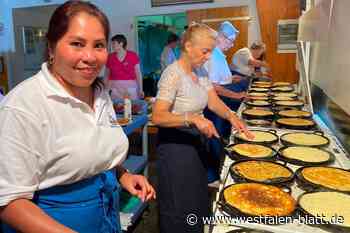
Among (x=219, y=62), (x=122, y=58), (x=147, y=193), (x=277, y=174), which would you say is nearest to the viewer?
(x=147, y=193)

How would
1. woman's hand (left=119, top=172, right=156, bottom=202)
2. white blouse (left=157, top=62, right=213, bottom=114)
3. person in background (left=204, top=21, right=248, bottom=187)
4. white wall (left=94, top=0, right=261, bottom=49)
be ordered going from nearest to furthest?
woman's hand (left=119, top=172, right=156, bottom=202), white blouse (left=157, top=62, right=213, bottom=114), person in background (left=204, top=21, right=248, bottom=187), white wall (left=94, top=0, right=261, bottom=49)

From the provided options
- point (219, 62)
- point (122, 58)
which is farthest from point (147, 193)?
point (122, 58)

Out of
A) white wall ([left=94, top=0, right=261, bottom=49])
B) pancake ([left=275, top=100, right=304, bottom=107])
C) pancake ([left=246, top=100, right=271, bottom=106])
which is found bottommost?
pancake ([left=275, top=100, right=304, bottom=107])

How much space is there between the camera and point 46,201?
30.6 inches

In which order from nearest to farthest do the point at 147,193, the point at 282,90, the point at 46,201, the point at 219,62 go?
the point at 46,201 → the point at 147,193 → the point at 219,62 → the point at 282,90

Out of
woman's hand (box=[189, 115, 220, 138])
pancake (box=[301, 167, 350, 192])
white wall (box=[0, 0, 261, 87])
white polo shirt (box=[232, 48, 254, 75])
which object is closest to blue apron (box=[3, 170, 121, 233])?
woman's hand (box=[189, 115, 220, 138])

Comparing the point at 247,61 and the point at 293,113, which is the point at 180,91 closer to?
the point at 293,113

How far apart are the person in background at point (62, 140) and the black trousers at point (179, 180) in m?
0.66

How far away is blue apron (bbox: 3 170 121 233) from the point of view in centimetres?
79

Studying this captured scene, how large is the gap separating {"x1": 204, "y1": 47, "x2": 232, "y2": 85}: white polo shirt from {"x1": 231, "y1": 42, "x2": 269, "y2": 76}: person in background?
0.99 metres

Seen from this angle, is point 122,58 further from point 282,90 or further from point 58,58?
point 58,58

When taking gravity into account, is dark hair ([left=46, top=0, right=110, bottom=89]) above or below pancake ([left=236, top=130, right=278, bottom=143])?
above

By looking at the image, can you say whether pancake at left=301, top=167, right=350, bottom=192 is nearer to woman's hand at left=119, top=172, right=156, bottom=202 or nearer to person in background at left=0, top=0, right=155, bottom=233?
woman's hand at left=119, top=172, right=156, bottom=202

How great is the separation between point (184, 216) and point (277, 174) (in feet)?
2.09
